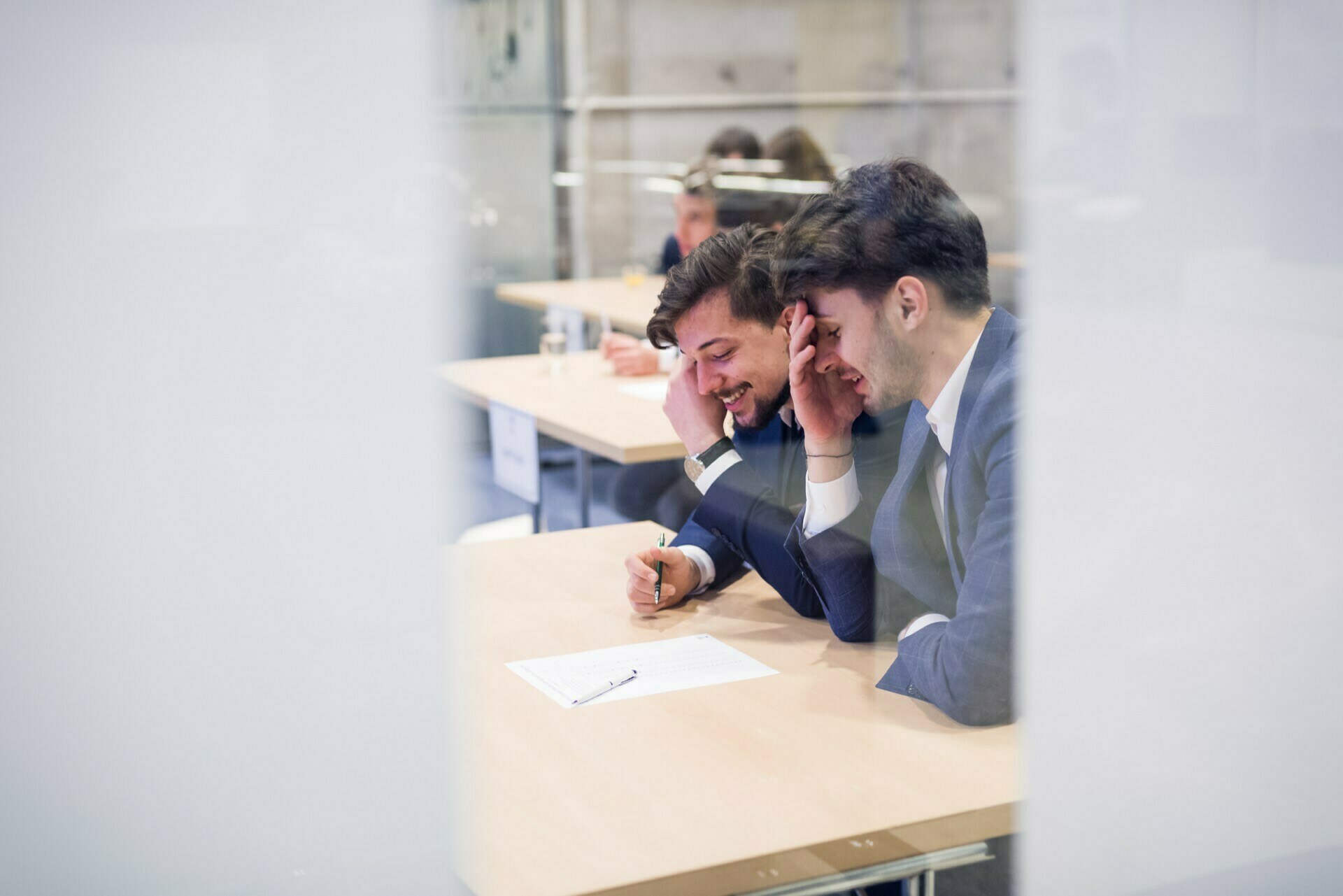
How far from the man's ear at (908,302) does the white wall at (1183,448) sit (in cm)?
30

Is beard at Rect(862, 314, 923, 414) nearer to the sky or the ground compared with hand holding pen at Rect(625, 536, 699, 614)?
nearer to the sky

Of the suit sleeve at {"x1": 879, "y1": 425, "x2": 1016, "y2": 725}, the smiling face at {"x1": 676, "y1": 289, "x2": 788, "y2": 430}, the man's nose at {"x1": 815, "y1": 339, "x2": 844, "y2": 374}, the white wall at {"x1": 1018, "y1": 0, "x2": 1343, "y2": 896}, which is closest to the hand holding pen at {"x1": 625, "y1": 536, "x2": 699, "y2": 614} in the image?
the smiling face at {"x1": 676, "y1": 289, "x2": 788, "y2": 430}

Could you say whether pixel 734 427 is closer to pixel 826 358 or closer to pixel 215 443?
pixel 826 358

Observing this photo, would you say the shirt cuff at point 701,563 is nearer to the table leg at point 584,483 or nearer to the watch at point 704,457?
the watch at point 704,457

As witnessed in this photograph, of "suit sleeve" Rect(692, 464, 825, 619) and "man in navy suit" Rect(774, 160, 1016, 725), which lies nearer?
"man in navy suit" Rect(774, 160, 1016, 725)

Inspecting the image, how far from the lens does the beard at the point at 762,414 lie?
172 centimetres

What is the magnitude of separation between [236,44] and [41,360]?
0.74 feet

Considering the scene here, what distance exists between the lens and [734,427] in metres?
1.78

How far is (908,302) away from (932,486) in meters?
0.23

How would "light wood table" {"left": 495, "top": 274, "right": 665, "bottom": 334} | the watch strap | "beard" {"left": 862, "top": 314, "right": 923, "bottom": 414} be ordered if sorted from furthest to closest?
1. "light wood table" {"left": 495, "top": 274, "right": 665, "bottom": 334}
2. the watch strap
3. "beard" {"left": 862, "top": 314, "right": 923, "bottom": 414}

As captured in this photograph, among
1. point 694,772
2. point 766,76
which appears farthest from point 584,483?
point 766,76

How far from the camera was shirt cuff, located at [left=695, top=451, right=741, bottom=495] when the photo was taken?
1775 millimetres

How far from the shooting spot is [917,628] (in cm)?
147

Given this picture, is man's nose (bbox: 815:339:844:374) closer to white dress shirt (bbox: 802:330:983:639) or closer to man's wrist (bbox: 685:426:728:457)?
white dress shirt (bbox: 802:330:983:639)
